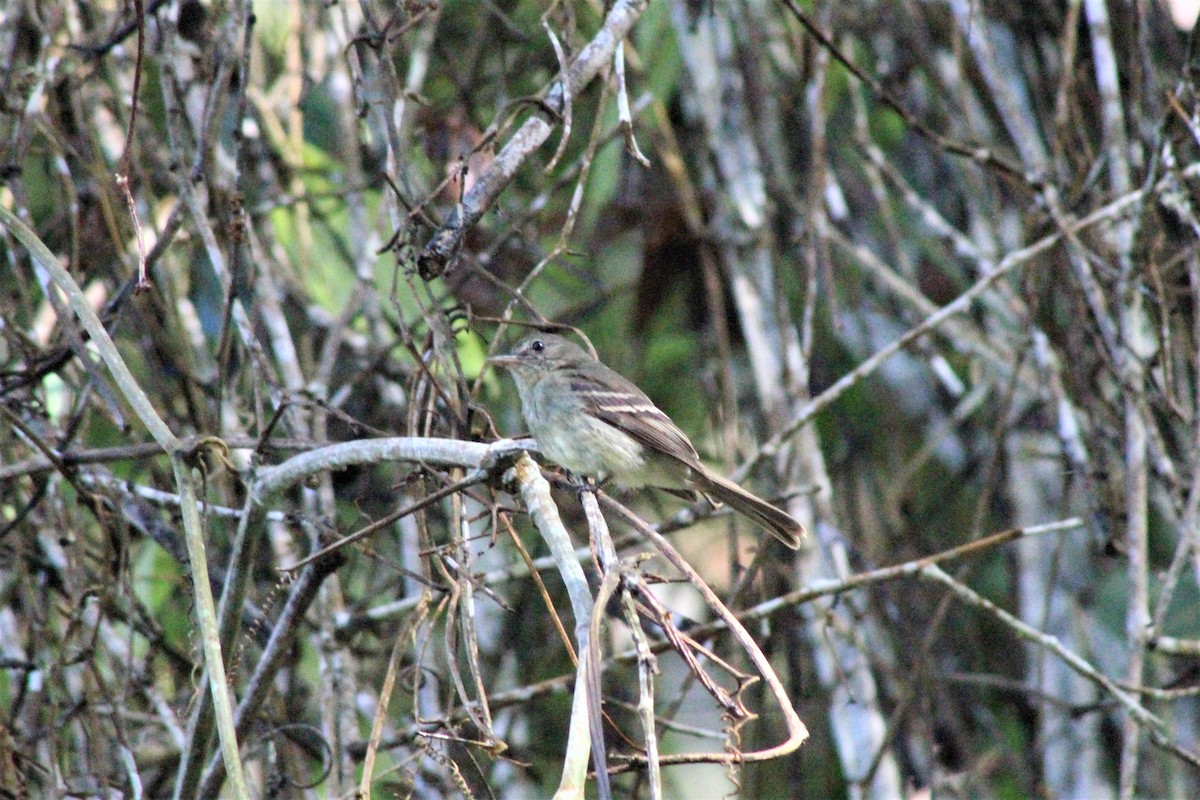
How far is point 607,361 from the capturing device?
6.68m

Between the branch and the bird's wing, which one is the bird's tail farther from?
the branch

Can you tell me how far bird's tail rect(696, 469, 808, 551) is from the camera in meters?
4.15

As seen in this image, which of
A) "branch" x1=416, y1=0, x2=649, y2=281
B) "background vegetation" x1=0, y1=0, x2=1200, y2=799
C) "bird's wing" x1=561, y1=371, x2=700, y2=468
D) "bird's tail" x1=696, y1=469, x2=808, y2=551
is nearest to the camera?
"branch" x1=416, y1=0, x2=649, y2=281

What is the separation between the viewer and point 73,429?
12.8 ft

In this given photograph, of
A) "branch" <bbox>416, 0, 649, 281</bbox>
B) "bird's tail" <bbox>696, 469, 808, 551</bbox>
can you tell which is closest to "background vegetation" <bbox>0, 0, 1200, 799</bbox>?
"branch" <bbox>416, 0, 649, 281</bbox>

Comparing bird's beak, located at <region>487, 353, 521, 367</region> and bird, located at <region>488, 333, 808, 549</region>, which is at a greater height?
bird's beak, located at <region>487, 353, 521, 367</region>

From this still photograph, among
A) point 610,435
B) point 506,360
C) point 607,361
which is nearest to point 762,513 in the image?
point 610,435

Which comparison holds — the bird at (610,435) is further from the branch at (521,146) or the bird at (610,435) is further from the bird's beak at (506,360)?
the branch at (521,146)

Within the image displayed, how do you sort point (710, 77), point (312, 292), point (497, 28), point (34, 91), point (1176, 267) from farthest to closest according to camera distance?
point (710, 77)
point (497, 28)
point (312, 292)
point (1176, 267)
point (34, 91)

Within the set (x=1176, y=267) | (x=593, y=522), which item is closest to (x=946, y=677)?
(x=1176, y=267)

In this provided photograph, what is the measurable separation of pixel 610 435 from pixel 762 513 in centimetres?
59

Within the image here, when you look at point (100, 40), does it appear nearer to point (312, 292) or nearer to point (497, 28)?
point (312, 292)

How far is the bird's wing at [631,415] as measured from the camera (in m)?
4.41

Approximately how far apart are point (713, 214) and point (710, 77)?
2.23 feet
